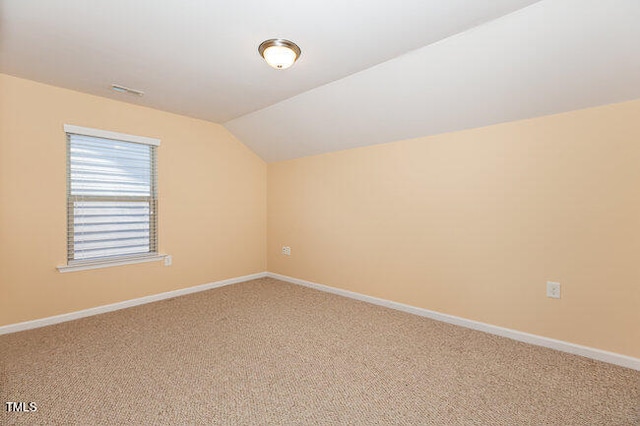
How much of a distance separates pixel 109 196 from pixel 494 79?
150 inches

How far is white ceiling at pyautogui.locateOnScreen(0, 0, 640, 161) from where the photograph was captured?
1.83 metres

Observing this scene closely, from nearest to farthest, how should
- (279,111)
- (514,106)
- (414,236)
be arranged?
(514,106) < (414,236) < (279,111)

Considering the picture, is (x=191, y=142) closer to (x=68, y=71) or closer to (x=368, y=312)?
(x=68, y=71)

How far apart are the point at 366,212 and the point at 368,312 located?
1135 millimetres

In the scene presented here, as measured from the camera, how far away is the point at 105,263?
3.31 meters

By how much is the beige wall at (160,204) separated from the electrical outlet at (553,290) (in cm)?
365

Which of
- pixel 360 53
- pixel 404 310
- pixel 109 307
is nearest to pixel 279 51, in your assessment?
pixel 360 53

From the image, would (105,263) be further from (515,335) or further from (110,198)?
(515,335)

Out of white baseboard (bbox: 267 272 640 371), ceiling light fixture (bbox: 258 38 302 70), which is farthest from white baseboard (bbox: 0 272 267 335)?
ceiling light fixture (bbox: 258 38 302 70)

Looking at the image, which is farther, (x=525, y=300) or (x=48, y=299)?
(x=48, y=299)

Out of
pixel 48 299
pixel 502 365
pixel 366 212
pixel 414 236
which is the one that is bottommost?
pixel 502 365

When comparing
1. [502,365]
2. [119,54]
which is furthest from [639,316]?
[119,54]

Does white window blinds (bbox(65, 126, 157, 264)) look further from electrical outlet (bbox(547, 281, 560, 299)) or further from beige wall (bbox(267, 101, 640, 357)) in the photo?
electrical outlet (bbox(547, 281, 560, 299))

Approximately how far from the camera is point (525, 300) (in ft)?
8.56
